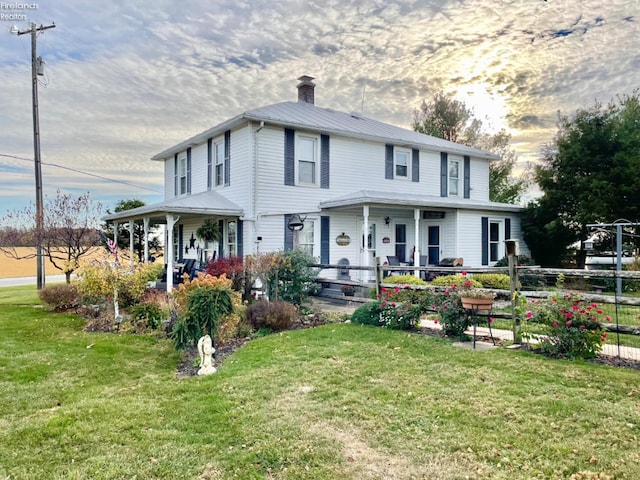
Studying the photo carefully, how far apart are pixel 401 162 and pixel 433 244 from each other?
3421 millimetres

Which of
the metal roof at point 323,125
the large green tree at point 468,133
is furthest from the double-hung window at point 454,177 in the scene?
the large green tree at point 468,133

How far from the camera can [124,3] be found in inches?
459

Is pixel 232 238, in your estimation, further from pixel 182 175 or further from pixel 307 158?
pixel 182 175

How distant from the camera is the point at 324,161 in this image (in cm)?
1449

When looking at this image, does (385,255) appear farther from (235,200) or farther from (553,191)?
(553,191)

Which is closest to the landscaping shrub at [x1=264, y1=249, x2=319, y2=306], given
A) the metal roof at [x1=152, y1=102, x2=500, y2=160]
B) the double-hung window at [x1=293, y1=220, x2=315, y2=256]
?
the double-hung window at [x1=293, y1=220, x2=315, y2=256]

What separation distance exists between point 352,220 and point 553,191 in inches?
347

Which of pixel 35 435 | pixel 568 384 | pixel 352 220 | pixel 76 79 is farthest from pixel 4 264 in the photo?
pixel 568 384

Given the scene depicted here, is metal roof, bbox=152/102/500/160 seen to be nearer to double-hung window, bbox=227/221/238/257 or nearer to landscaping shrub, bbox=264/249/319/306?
double-hung window, bbox=227/221/238/257

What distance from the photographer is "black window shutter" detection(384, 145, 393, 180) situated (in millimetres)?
16078

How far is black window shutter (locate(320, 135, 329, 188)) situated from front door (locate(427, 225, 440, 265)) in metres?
4.83

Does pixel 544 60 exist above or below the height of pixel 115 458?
above

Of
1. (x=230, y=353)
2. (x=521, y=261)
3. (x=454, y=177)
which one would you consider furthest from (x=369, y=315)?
(x=454, y=177)

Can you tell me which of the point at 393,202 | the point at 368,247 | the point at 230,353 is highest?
the point at 393,202
